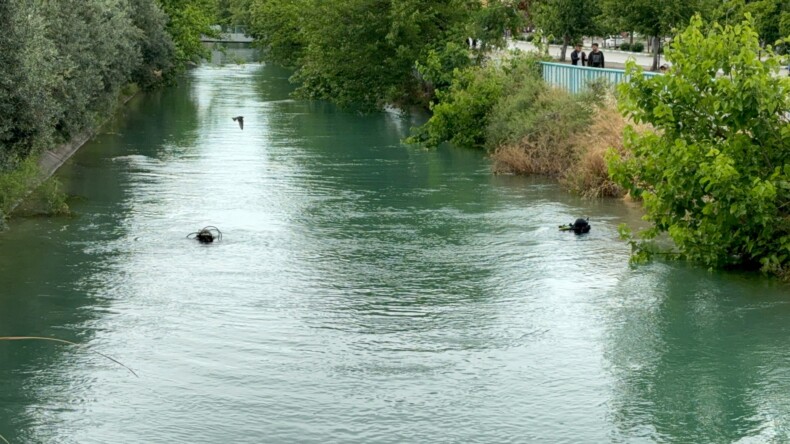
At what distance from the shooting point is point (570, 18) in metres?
63.2

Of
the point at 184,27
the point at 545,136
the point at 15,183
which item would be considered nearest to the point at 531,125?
the point at 545,136

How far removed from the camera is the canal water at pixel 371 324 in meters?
13.7

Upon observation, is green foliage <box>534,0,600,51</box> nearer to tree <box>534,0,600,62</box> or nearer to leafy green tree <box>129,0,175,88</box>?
tree <box>534,0,600,62</box>

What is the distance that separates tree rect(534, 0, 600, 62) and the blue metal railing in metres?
25.7

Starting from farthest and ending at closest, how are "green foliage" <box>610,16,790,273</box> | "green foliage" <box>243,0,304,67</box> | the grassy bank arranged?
"green foliage" <box>243,0,304,67</box>
the grassy bank
"green foliage" <box>610,16,790,273</box>

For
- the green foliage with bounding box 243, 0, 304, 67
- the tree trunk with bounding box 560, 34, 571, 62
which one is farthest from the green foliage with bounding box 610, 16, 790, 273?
the green foliage with bounding box 243, 0, 304, 67

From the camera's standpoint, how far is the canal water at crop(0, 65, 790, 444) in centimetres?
1373

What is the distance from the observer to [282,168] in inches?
1319

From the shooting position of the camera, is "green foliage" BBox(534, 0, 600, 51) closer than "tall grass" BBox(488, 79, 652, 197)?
No

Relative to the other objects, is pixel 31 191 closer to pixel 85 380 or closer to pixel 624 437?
pixel 85 380

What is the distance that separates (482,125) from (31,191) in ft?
48.1

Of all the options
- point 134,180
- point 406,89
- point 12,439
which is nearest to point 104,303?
point 12,439

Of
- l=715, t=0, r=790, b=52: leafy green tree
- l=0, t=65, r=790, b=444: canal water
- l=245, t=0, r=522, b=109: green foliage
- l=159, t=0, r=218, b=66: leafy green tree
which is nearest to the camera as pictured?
l=0, t=65, r=790, b=444: canal water

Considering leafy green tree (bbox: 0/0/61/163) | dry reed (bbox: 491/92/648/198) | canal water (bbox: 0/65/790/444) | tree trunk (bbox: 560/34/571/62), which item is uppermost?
leafy green tree (bbox: 0/0/61/163)
